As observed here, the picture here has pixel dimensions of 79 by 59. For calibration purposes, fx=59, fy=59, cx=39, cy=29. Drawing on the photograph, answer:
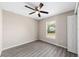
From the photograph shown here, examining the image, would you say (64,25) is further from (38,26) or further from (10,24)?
(10,24)

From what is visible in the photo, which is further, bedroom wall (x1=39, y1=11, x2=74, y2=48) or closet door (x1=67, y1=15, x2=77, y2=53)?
bedroom wall (x1=39, y1=11, x2=74, y2=48)

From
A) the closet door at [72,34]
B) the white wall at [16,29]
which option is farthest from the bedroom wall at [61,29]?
the white wall at [16,29]

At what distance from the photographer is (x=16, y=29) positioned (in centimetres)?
416

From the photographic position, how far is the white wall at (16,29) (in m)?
3.51

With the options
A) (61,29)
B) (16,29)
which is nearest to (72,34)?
(61,29)

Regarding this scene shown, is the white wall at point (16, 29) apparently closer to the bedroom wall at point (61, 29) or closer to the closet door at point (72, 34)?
the bedroom wall at point (61, 29)

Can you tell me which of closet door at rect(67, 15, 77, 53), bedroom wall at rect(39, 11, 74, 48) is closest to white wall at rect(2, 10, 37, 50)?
bedroom wall at rect(39, 11, 74, 48)

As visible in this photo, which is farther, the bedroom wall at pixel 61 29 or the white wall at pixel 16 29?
the bedroom wall at pixel 61 29

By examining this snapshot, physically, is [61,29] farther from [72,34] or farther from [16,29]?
[16,29]

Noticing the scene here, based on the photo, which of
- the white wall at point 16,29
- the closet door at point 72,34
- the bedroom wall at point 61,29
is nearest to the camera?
the closet door at point 72,34

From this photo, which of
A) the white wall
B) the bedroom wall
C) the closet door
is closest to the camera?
the closet door

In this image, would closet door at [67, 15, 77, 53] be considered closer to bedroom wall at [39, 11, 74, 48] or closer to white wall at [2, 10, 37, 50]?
bedroom wall at [39, 11, 74, 48]

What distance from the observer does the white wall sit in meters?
3.51

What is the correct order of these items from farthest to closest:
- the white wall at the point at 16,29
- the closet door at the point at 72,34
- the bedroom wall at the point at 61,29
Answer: the bedroom wall at the point at 61,29 → the white wall at the point at 16,29 → the closet door at the point at 72,34
